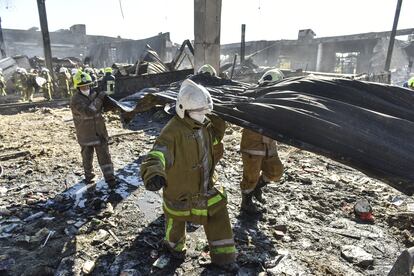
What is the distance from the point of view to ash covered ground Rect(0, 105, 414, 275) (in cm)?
278

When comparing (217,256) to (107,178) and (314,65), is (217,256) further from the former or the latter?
(314,65)

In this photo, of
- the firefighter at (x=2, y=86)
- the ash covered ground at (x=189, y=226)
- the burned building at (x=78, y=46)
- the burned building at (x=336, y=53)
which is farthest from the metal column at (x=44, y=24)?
the burned building at (x=336, y=53)

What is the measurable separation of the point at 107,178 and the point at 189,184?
2.29 metres

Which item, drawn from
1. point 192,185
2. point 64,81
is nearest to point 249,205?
point 192,185

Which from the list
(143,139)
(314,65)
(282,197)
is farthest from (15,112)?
(314,65)

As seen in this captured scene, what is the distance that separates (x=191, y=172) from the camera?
2420 mm

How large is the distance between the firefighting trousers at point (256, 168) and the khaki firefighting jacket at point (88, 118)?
6.84 ft

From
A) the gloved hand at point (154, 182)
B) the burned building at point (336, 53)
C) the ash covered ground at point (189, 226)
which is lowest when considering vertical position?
the ash covered ground at point (189, 226)

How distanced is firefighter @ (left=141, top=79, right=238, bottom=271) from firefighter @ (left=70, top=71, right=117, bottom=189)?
200 centimetres

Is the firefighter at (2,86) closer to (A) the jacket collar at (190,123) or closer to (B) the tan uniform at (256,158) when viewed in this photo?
(B) the tan uniform at (256,158)

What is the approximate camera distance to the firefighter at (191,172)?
7.48 feet

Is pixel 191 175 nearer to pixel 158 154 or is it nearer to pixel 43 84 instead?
pixel 158 154

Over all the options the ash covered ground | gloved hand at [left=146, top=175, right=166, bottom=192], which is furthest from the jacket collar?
the ash covered ground

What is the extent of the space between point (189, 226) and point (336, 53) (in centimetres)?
2557
